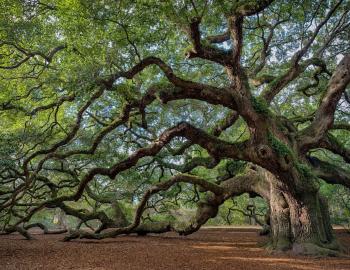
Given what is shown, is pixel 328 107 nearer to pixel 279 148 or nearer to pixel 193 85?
pixel 279 148

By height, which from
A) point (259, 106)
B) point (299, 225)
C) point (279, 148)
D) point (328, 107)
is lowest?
point (299, 225)

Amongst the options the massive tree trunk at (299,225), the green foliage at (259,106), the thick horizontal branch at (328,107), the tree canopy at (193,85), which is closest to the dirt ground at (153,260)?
the massive tree trunk at (299,225)

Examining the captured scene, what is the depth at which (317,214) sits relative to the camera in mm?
9445

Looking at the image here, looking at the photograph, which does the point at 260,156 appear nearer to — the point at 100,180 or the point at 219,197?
the point at 219,197

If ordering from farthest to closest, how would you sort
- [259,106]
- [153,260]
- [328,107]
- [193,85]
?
[328,107] < [259,106] < [193,85] < [153,260]

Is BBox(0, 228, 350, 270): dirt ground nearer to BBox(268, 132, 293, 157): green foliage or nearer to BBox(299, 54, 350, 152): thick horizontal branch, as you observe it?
BBox(268, 132, 293, 157): green foliage

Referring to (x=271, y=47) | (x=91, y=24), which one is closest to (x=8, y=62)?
(x=91, y=24)

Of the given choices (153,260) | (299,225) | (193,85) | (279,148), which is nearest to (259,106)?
(279,148)

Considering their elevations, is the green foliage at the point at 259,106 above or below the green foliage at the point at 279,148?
above

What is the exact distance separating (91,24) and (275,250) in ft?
24.1

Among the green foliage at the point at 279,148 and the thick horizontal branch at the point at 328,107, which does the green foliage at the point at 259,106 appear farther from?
the thick horizontal branch at the point at 328,107

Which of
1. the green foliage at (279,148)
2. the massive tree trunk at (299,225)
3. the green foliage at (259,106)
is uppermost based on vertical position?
the green foliage at (259,106)

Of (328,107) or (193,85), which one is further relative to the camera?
(328,107)

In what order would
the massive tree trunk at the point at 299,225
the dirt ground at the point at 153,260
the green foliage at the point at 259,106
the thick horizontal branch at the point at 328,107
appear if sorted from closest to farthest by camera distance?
the dirt ground at the point at 153,260 → the massive tree trunk at the point at 299,225 → the green foliage at the point at 259,106 → the thick horizontal branch at the point at 328,107
